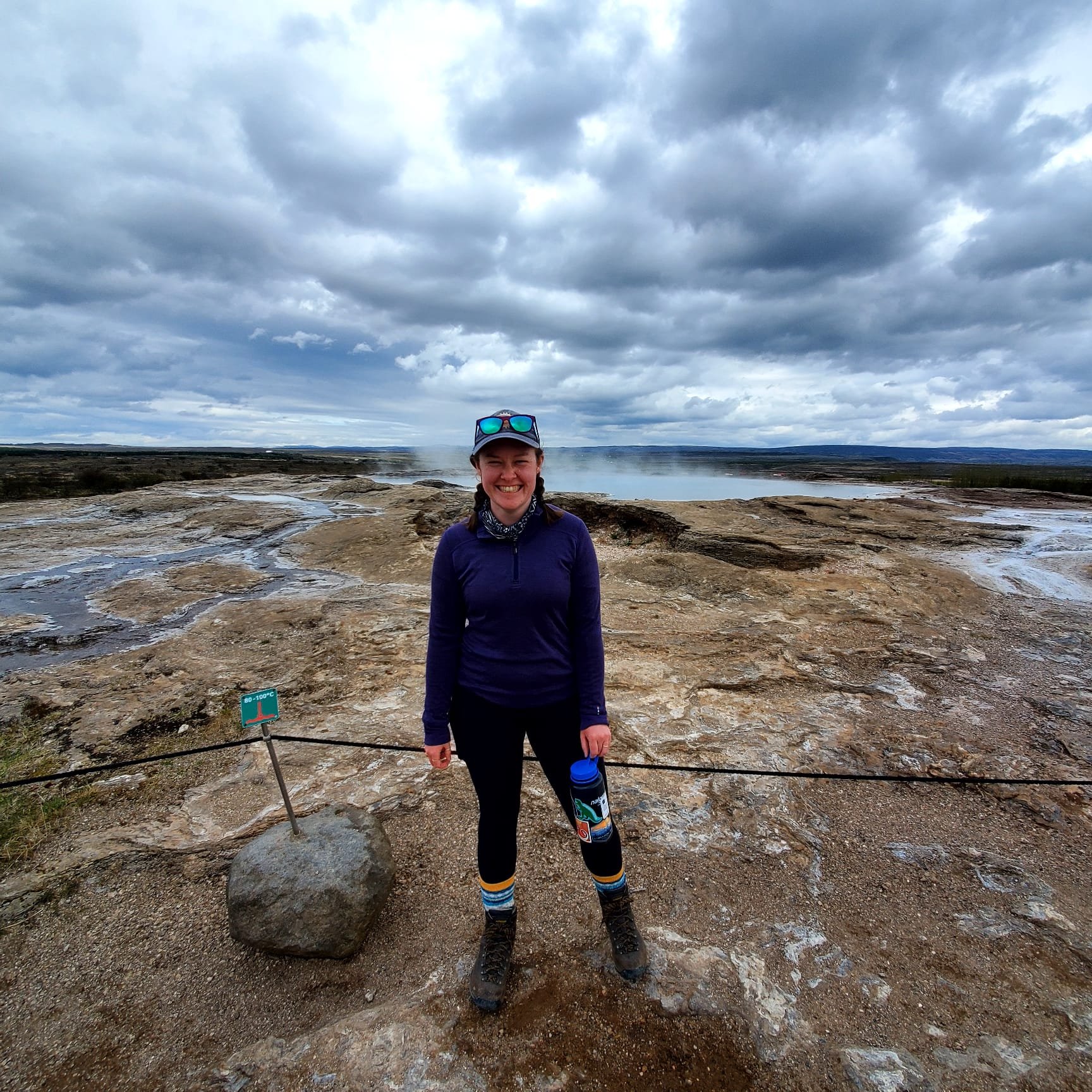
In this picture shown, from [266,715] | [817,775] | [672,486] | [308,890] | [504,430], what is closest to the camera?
[504,430]

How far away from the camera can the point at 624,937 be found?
7.23 ft

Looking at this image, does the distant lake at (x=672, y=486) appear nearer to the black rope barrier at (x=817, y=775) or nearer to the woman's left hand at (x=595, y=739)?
the black rope barrier at (x=817, y=775)

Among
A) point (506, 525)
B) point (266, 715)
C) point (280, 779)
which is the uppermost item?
point (506, 525)

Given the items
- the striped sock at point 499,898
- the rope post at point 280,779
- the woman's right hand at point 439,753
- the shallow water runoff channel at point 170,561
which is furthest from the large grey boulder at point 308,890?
the shallow water runoff channel at point 170,561

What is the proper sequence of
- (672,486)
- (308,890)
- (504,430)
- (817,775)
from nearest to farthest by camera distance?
(504,430) → (308,890) → (817,775) → (672,486)

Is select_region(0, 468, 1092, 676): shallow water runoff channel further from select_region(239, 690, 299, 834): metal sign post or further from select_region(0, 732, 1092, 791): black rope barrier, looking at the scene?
select_region(239, 690, 299, 834): metal sign post

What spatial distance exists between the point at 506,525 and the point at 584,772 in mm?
948

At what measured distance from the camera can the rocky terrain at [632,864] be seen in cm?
196

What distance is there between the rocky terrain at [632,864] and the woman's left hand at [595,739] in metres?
1.00

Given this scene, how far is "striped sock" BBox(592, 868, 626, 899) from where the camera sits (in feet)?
7.11

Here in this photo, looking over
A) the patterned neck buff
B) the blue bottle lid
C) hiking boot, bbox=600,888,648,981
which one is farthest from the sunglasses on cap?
hiking boot, bbox=600,888,648,981

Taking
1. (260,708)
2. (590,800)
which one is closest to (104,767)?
(260,708)

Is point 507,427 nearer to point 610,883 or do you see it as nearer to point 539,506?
point 539,506

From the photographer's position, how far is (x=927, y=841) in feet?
10.1
